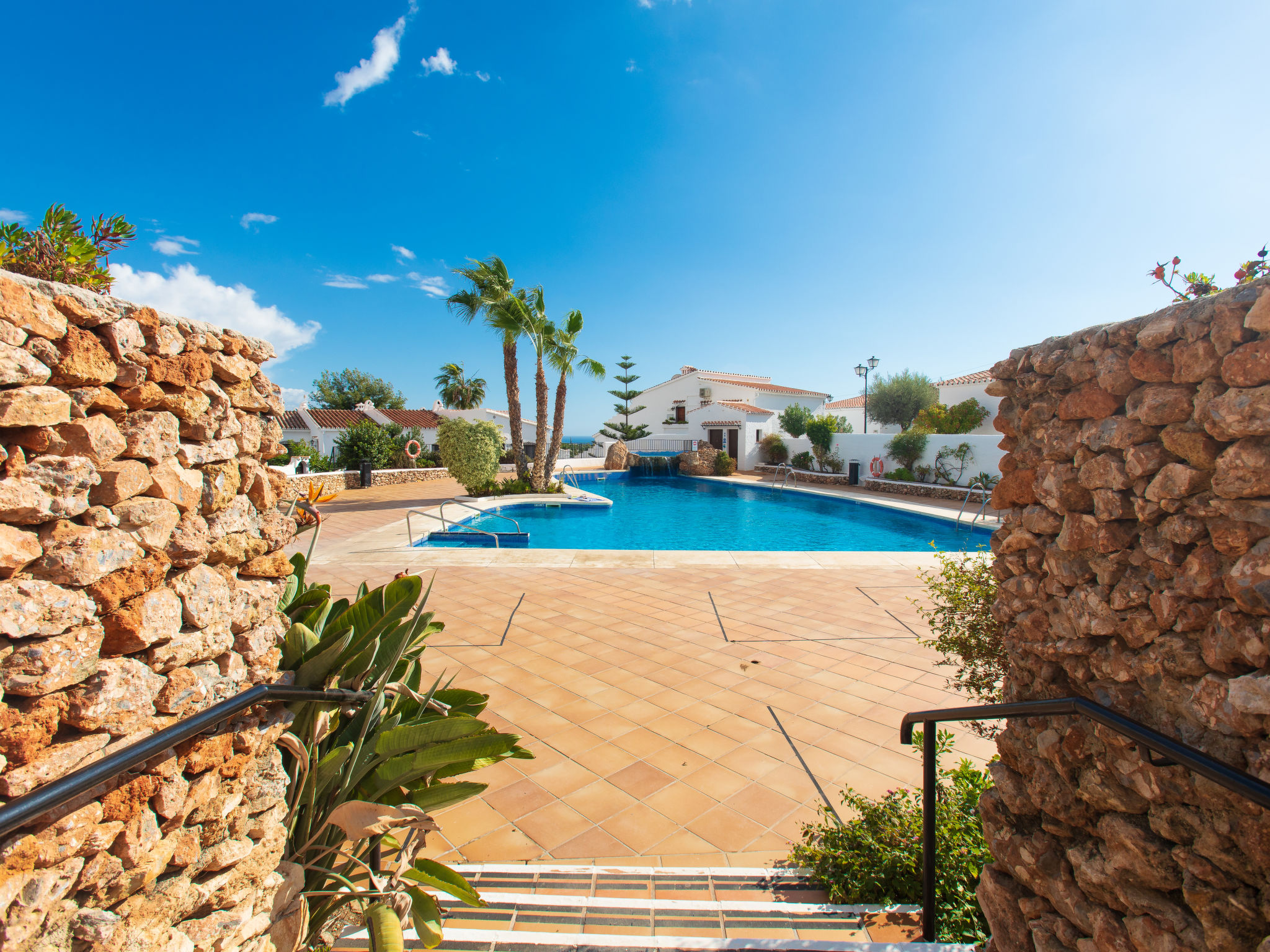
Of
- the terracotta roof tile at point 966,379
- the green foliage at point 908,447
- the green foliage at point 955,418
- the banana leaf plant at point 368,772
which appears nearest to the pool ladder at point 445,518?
the banana leaf plant at point 368,772

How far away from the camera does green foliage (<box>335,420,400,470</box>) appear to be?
63.5 ft

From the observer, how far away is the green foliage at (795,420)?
23.8 m

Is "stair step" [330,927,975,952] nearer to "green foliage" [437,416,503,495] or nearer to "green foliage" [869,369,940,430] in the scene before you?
"green foliage" [437,416,503,495]

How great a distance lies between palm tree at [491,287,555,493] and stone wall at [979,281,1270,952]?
46.9 ft

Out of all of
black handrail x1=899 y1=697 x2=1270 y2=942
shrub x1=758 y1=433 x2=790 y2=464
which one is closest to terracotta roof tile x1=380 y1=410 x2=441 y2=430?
shrub x1=758 y1=433 x2=790 y2=464

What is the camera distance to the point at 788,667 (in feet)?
14.1

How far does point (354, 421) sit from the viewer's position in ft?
96.0

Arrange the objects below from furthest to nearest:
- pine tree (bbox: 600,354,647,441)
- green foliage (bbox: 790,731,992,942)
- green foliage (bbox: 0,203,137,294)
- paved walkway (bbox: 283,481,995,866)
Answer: pine tree (bbox: 600,354,647,441) → paved walkway (bbox: 283,481,995,866) → green foliage (bbox: 790,731,992,942) → green foliage (bbox: 0,203,137,294)

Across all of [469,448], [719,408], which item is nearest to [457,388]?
[719,408]

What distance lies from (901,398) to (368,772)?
27497 mm

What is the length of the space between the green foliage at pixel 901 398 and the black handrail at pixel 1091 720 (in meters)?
26.2

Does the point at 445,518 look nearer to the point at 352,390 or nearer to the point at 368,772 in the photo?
the point at 368,772

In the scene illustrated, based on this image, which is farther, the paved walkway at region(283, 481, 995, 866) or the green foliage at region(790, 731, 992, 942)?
the paved walkway at region(283, 481, 995, 866)

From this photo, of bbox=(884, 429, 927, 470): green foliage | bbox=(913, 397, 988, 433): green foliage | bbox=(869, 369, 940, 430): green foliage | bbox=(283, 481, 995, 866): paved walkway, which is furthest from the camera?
bbox=(869, 369, 940, 430): green foliage
